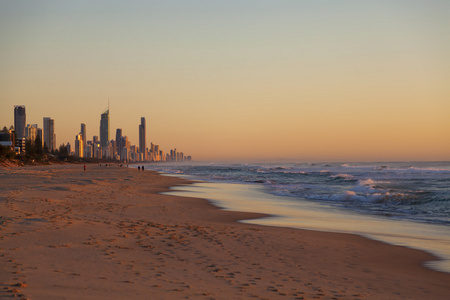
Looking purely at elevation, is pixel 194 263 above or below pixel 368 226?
above

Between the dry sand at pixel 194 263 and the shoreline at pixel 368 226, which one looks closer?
the dry sand at pixel 194 263

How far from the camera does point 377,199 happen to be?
27703 millimetres

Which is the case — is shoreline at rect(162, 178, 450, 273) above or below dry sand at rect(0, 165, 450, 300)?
below

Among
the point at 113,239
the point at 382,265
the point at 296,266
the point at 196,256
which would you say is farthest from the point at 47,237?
the point at 382,265

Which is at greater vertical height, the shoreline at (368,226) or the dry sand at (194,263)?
the dry sand at (194,263)

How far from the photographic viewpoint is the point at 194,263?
888cm

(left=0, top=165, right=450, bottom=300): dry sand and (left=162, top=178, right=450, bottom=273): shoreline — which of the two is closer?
(left=0, top=165, right=450, bottom=300): dry sand

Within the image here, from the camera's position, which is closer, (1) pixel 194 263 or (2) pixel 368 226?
(1) pixel 194 263

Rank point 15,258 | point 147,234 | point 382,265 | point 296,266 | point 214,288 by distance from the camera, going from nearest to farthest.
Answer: point 214,288 < point 15,258 < point 296,266 < point 382,265 < point 147,234

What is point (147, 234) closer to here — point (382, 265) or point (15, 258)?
point (15, 258)

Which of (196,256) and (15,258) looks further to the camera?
(196,256)

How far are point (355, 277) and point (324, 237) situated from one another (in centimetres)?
483

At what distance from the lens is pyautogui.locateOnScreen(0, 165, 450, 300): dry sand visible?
688 cm

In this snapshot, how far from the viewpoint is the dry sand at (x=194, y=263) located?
688cm
